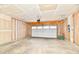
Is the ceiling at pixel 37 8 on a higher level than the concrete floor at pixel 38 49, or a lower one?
higher

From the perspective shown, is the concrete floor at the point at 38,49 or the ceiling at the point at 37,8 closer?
the concrete floor at the point at 38,49

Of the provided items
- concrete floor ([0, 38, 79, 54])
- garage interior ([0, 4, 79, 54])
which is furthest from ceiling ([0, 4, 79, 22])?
concrete floor ([0, 38, 79, 54])

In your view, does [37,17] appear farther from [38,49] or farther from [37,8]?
[38,49]

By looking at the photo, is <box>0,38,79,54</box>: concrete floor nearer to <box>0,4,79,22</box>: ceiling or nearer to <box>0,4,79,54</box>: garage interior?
<box>0,4,79,54</box>: garage interior

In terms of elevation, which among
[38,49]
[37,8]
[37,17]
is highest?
[37,8]

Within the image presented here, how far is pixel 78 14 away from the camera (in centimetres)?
825

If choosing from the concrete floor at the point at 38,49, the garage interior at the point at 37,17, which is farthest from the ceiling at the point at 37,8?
the concrete floor at the point at 38,49

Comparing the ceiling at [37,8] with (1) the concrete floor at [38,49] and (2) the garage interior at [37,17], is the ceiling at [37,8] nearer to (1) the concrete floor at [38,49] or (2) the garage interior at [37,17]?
(2) the garage interior at [37,17]

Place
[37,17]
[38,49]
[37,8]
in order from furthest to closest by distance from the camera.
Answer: [37,17] < [37,8] < [38,49]

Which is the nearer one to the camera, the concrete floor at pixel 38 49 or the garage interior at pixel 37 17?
the concrete floor at pixel 38 49

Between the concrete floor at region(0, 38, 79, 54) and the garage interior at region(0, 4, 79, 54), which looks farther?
the garage interior at region(0, 4, 79, 54)

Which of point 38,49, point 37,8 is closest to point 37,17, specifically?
point 37,8
